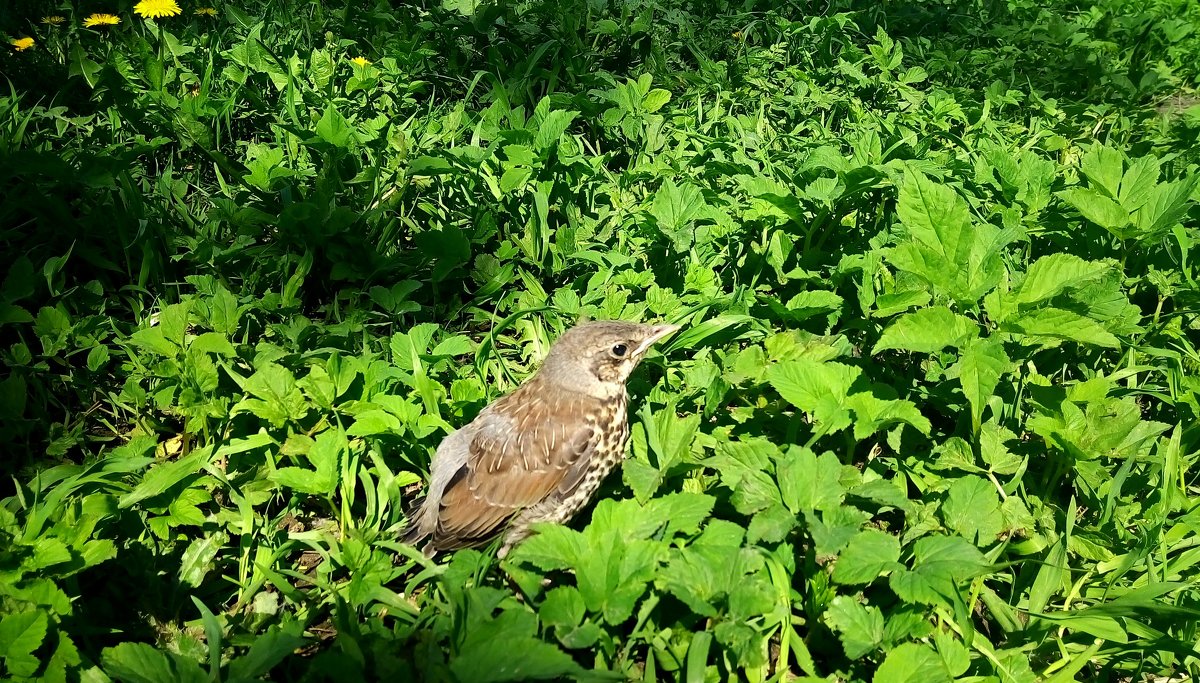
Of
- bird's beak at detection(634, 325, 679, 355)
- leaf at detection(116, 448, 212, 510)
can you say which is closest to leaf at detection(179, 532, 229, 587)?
leaf at detection(116, 448, 212, 510)

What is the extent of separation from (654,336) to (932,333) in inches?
39.2

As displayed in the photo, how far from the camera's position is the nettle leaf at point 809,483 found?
2660 millimetres

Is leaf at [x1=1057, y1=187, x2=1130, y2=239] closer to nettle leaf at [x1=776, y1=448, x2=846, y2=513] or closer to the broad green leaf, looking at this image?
the broad green leaf

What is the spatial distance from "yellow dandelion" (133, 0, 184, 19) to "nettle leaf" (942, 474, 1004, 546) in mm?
5376

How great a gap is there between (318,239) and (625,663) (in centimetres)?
253

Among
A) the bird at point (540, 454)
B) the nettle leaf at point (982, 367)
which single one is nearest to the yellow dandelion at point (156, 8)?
the bird at point (540, 454)

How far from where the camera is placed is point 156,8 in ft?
18.3

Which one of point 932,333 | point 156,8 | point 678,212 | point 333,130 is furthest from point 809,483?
point 156,8

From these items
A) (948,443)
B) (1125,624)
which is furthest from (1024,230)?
(1125,624)

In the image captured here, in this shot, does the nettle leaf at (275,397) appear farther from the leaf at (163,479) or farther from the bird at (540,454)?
the bird at (540,454)

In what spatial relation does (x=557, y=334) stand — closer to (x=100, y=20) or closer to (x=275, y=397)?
(x=275, y=397)

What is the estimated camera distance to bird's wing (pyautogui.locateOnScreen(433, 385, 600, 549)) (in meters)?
3.14

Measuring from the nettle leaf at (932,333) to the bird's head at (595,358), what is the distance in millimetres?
895

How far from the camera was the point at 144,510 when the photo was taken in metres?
3.02
